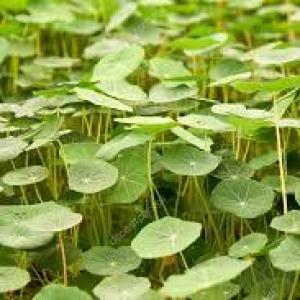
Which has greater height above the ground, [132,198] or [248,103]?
[248,103]

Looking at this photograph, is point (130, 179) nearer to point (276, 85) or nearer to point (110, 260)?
point (110, 260)

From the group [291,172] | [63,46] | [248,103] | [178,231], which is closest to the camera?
[178,231]

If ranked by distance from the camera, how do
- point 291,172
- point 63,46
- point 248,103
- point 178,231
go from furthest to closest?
point 63,46
point 248,103
point 291,172
point 178,231

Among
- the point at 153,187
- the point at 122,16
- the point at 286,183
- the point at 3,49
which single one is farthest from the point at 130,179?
the point at 122,16

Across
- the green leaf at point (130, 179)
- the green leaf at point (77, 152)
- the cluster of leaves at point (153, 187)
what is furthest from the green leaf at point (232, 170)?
the green leaf at point (77, 152)

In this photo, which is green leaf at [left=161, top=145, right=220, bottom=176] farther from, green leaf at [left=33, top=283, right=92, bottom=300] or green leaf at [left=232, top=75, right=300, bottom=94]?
green leaf at [left=33, top=283, right=92, bottom=300]

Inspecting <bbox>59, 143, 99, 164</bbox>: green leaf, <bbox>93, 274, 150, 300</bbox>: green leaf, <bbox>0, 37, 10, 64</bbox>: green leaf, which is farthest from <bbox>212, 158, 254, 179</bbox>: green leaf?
<bbox>0, 37, 10, 64</bbox>: green leaf

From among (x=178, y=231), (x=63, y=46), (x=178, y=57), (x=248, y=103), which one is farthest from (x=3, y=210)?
(x=63, y=46)

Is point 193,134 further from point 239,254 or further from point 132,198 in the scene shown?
point 239,254
